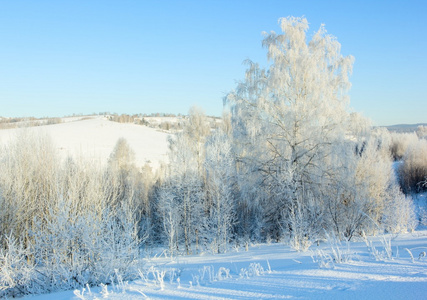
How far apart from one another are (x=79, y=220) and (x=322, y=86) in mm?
12469

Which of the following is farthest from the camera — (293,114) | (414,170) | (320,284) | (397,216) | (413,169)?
(413,169)

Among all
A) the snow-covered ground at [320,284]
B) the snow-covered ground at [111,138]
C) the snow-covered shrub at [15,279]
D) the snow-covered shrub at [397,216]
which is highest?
the snow-covered ground at [111,138]

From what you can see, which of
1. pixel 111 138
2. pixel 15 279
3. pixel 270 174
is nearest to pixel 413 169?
pixel 270 174

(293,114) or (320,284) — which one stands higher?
(293,114)

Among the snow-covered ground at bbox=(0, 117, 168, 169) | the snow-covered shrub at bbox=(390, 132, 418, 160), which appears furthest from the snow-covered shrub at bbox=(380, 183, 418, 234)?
the snow-covered ground at bbox=(0, 117, 168, 169)

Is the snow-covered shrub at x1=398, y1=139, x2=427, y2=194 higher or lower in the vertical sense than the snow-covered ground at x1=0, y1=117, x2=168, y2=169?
lower

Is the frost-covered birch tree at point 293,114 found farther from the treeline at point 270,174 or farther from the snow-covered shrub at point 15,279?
the snow-covered shrub at point 15,279

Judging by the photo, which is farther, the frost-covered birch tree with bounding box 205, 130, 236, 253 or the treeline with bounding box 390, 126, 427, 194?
the treeline with bounding box 390, 126, 427, 194

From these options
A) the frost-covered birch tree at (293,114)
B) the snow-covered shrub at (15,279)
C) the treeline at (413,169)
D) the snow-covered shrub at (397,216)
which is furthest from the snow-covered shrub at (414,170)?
the snow-covered shrub at (15,279)

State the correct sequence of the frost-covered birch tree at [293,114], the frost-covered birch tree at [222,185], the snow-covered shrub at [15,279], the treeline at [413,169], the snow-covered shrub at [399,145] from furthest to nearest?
the snow-covered shrub at [399,145] → the treeline at [413,169] → the frost-covered birch tree at [222,185] → the frost-covered birch tree at [293,114] → the snow-covered shrub at [15,279]

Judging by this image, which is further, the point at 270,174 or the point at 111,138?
the point at 111,138

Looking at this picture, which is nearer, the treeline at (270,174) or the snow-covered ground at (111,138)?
the treeline at (270,174)

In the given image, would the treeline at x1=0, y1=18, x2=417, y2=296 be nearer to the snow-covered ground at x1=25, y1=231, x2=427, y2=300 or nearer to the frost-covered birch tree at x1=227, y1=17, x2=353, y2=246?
the frost-covered birch tree at x1=227, y1=17, x2=353, y2=246

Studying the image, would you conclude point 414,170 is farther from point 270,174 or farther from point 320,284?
point 320,284
